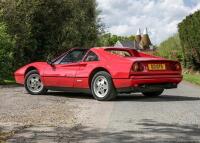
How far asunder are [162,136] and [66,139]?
133cm

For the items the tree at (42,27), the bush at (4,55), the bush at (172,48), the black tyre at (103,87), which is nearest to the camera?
the black tyre at (103,87)

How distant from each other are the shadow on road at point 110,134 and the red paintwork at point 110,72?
13.5ft

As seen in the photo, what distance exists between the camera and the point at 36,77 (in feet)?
48.0

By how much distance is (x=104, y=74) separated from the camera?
1280 centimetres

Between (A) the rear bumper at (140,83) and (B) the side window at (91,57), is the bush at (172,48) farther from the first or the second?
(A) the rear bumper at (140,83)

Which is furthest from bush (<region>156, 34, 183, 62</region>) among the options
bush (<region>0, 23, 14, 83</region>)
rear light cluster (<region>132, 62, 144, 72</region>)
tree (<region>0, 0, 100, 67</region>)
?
rear light cluster (<region>132, 62, 144, 72</region>)

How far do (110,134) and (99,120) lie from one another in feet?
4.91

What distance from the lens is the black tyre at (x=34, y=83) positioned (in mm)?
14531

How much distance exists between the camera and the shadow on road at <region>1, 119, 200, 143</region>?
713 cm

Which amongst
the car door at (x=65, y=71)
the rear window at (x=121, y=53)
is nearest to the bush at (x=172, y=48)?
the rear window at (x=121, y=53)

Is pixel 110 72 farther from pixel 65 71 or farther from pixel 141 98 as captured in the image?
pixel 65 71

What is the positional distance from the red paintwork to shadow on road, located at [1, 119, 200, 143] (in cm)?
411

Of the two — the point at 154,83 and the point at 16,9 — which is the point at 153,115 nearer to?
the point at 154,83

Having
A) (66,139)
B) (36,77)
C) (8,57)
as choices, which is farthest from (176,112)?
(8,57)
